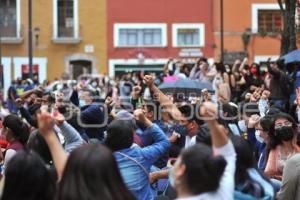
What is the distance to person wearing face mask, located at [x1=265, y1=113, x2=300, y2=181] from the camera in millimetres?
6188

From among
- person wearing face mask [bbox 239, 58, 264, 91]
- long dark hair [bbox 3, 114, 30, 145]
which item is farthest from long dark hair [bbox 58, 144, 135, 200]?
person wearing face mask [bbox 239, 58, 264, 91]

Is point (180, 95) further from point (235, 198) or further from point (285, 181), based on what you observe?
point (235, 198)

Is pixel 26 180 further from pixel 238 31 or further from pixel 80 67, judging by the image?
pixel 238 31

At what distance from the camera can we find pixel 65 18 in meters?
36.8

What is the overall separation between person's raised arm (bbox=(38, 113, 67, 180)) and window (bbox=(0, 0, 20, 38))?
32.3m

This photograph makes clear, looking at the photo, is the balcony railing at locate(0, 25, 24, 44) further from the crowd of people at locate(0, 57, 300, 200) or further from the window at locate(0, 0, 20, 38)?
the crowd of people at locate(0, 57, 300, 200)

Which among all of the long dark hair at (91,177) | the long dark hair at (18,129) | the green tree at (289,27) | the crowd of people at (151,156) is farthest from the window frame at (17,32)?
the long dark hair at (91,177)

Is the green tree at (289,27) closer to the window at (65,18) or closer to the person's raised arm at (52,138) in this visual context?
the person's raised arm at (52,138)

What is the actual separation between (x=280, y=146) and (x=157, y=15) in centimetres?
3080

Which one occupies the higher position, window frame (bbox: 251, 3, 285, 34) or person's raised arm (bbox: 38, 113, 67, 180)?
window frame (bbox: 251, 3, 285, 34)

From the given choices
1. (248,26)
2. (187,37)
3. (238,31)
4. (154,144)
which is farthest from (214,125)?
(248,26)

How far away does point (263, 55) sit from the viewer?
3653cm

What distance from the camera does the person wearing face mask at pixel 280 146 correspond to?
6188mm

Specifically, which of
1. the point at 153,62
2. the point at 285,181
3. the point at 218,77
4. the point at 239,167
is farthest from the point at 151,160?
the point at 153,62
